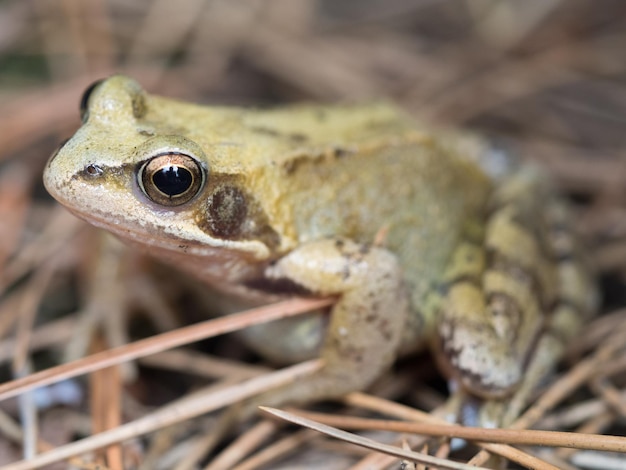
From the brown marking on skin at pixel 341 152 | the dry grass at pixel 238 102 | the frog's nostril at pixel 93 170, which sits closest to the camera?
the frog's nostril at pixel 93 170

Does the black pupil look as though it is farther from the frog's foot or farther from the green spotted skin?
the green spotted skin

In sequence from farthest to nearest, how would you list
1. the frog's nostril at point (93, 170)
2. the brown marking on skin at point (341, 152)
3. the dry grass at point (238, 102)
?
the brown marking on skin at point (341, 152), the dry grass at point (238, 102), the frog's nostril at point (93, 170)

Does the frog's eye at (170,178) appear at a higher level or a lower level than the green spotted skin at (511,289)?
higher

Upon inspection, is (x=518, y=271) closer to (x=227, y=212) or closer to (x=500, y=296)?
(x=500, y=296)

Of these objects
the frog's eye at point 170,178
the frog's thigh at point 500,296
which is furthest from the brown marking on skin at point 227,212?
the frog's thigh at point 500,296

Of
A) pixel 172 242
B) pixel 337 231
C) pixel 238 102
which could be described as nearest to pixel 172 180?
pixel 172 242

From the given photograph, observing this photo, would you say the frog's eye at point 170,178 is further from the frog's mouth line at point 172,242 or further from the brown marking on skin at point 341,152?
the brown marking on skin at point 341,152
